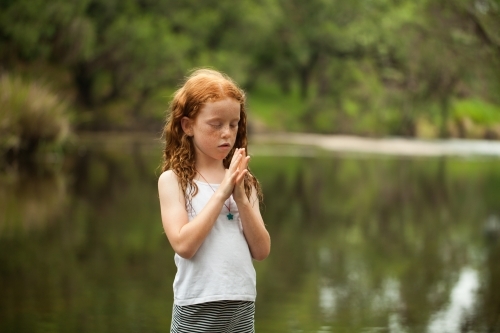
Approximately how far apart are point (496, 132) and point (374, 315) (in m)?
43.3

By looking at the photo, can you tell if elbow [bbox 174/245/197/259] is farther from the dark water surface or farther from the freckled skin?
the dark water surface

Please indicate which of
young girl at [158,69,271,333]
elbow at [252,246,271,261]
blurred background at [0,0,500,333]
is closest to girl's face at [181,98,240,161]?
young girl at [158,69,271,333]

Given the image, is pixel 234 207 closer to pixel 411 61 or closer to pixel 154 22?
pixel 411 61

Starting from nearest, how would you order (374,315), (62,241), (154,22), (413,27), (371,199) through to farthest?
(374,315)
(62,241)
(371,199)
(413,27)
(154,22)

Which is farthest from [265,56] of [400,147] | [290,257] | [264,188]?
[290,257]

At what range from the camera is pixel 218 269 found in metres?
2.89

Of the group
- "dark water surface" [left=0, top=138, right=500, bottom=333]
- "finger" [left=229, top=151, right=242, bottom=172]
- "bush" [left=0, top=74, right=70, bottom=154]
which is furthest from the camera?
"bush" [left=0, top=74, right=70, bottom=154]

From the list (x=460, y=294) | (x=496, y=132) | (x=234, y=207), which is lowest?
(x=496, y=132)

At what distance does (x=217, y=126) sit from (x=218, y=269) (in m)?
0.44

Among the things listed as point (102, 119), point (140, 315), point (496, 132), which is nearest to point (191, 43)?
point (102, 119)

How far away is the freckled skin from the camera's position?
9.69 ft

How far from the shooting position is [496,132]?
156ft

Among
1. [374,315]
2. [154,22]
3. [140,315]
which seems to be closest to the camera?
[140,315]

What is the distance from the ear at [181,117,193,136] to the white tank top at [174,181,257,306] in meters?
0.24
